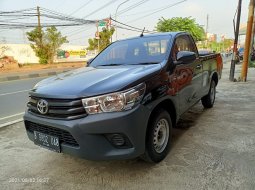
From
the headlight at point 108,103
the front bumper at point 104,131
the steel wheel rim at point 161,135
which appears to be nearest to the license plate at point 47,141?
the front bumper at point 104,131

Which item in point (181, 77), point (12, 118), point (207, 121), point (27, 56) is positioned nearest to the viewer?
point (181, 77)

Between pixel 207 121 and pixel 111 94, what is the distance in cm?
289

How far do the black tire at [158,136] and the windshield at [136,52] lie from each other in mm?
791

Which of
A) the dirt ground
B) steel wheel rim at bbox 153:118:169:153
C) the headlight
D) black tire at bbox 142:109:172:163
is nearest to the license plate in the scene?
the dirt ground

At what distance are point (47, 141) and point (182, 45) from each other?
264 cm

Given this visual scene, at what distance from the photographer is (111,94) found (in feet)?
7.96

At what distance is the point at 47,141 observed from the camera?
8.98 feet

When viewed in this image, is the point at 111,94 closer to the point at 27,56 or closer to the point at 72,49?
the point at 27,56

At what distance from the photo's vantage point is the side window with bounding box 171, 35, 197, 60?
358cm

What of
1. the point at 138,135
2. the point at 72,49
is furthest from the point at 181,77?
the point at 72,49

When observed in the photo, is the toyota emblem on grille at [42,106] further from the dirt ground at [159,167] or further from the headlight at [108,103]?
the dirt ground at [159,167]

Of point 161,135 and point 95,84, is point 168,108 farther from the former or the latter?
point 95,84

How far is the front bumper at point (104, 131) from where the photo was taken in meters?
2.40

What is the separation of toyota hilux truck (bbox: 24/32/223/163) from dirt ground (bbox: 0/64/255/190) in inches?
11.0
